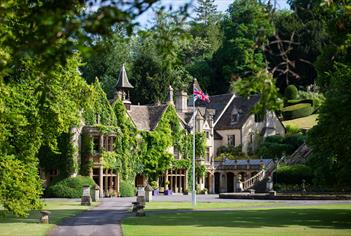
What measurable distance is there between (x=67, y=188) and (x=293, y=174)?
21.5 m

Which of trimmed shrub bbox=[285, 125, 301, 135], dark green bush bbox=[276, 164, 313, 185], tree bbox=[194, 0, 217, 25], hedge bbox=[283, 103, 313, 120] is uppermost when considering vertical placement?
tree bbox=[194, 0, 217, 25]

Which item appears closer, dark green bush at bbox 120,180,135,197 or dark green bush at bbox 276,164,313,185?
dark green bush at bbox 276,164,313,185

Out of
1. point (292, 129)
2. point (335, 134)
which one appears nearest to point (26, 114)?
point (335, 134)

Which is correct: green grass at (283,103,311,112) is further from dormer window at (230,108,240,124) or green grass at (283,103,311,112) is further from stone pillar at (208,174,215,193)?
stone pillar at (208,174,215,193)

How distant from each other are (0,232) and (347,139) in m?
14.1

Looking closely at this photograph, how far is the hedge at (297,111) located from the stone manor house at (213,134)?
6.02 meters

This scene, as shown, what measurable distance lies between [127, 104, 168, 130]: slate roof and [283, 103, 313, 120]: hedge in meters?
20.8

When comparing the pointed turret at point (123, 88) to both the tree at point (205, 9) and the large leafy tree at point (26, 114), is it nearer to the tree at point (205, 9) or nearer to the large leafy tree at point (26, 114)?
the large leafy tree at point (26, 114)

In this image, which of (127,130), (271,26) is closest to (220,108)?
(127,130)

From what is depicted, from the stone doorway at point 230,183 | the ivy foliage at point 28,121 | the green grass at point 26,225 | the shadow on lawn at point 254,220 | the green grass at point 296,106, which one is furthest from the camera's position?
the green grass at point 296,106

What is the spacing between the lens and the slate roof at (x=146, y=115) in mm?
Answer: 61094

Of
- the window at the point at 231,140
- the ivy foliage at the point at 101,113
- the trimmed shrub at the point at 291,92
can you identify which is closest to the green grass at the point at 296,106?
the trimmed shrub at the point at 291,92

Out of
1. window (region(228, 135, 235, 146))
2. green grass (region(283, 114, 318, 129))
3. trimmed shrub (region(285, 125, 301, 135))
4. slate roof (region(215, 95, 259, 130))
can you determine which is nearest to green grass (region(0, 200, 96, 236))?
slate roof (region(215, 95, 259, 130))

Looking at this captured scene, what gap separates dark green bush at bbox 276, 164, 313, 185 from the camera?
54591 mm
